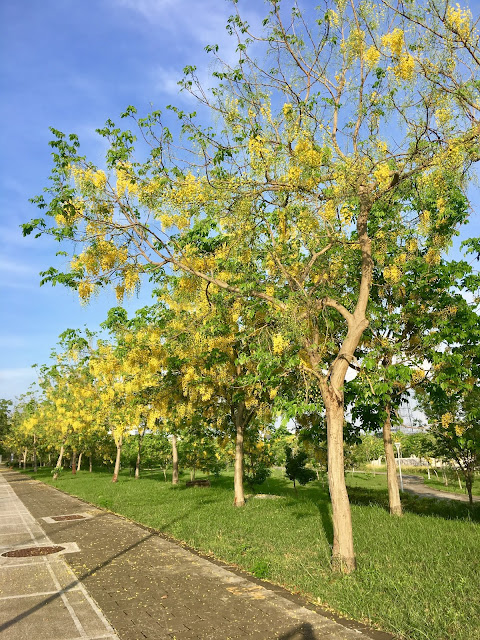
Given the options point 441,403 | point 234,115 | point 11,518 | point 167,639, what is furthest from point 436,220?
point 11,518

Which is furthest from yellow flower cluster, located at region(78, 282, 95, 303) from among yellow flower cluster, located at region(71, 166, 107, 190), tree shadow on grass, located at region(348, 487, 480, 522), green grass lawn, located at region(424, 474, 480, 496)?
green grass lawn, located at region(424, 474, 480, 496)

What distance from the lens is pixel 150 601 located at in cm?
646

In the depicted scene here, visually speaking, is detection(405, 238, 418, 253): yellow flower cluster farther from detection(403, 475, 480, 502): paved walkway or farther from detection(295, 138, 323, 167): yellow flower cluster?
detection(403, 475, 480, 502): paved walkway

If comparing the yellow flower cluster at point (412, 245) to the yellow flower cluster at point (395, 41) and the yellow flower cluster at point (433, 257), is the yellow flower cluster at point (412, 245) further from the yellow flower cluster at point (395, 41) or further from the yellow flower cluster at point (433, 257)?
the yellow flower cluster at point (395, 41)

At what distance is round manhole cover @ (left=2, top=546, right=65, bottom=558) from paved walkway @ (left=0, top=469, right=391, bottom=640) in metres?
0.33

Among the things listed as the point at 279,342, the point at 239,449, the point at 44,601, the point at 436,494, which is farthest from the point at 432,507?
the point at 436,494

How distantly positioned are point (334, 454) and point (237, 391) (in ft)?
23.6

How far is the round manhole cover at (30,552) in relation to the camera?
31.3 feet

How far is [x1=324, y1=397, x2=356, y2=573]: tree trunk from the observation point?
287 inches

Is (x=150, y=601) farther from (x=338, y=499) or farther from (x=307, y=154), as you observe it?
(x=307, y=154)

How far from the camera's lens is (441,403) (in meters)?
12.2

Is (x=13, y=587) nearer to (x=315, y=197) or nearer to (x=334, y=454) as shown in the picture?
(x=334, y=454)

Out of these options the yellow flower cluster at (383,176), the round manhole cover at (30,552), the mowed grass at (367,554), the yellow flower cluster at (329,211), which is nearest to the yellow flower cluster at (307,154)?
the yellow flower cluster at (329,211)

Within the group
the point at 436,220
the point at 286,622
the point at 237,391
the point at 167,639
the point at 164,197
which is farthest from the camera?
the point at 237,391
